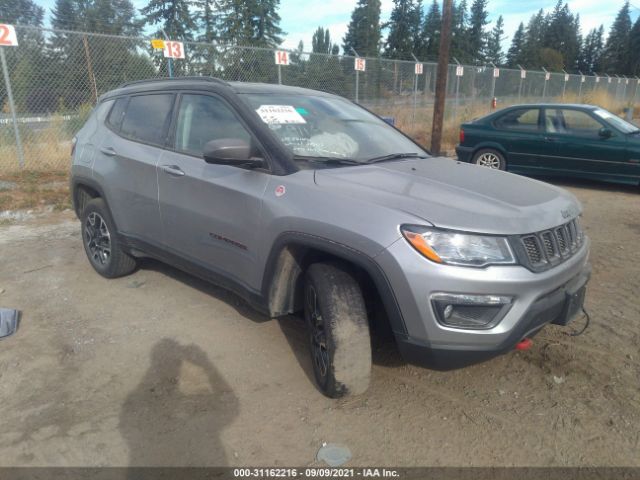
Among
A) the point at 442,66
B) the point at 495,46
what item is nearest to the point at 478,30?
the point at 495,46

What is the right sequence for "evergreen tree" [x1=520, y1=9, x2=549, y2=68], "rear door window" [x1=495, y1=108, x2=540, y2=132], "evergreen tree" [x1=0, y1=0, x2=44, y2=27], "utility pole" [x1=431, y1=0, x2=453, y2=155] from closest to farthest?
"rear door window" [x1=495, y1=108, x2=540, y2=132] < "utility pole" [x1=431, y1=0, x2=453, y2=155] < "evergreen tree" [x1=0, y1=0, x2=44, y2=27] < "evergreen tree" [x1=520, y1=9, x2=549, y2=68]

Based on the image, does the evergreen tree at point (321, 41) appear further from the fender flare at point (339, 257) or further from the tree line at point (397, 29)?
the fender flare at point (339, 257)

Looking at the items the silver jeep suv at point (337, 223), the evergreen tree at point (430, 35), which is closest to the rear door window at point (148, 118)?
the silver jeep suv at point (337, 223)

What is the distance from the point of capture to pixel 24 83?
945cm

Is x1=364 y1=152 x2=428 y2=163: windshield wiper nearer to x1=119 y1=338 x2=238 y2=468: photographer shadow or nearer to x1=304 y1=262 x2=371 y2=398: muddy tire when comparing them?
x1=304 y1=262 x2=371 y2=398: muddy tire

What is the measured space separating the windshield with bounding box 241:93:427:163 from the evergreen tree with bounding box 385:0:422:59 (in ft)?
220

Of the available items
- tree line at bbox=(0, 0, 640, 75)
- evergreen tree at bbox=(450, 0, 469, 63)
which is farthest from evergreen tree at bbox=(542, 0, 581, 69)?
evergreen tree at bbox=(450, 0, 469, 63)

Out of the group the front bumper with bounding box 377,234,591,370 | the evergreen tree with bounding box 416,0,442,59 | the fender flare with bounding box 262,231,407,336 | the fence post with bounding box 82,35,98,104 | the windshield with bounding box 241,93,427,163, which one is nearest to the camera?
the front bumper with bounding box 377,234,591,370

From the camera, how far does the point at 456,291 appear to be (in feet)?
7.57

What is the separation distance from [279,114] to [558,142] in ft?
22.2

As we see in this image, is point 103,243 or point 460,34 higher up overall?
point 460,34

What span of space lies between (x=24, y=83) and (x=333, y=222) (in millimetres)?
9420

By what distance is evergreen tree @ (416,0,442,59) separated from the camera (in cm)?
6606

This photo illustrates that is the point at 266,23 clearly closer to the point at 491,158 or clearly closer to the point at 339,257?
the point at 491,158
